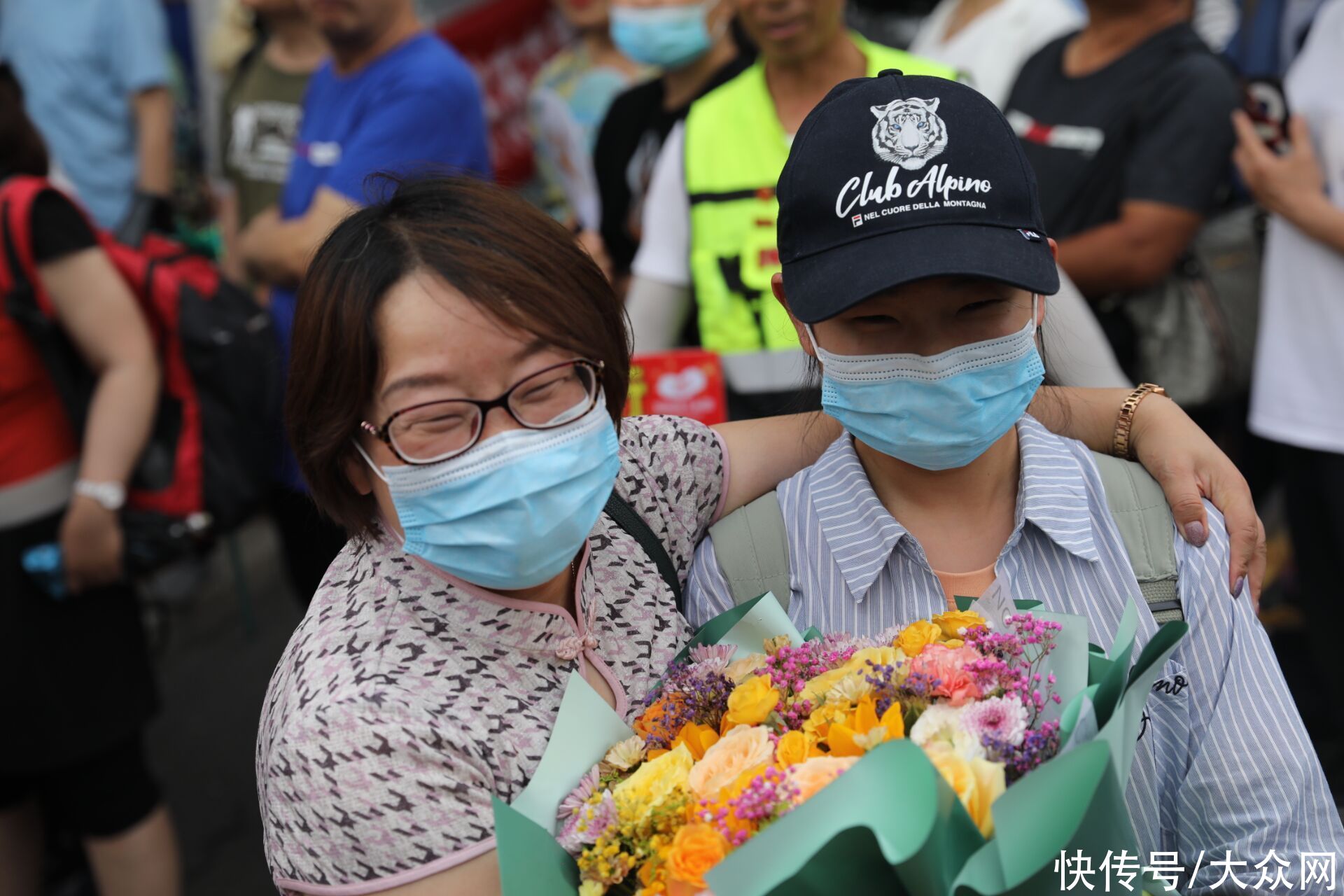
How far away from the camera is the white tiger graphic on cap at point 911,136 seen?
1.78 meters

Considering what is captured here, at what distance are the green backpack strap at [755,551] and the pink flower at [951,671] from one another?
0.53 meters

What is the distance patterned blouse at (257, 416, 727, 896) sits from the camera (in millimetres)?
1514

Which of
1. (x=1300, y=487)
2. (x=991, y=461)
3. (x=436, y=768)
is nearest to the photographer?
(x=436, y=768)

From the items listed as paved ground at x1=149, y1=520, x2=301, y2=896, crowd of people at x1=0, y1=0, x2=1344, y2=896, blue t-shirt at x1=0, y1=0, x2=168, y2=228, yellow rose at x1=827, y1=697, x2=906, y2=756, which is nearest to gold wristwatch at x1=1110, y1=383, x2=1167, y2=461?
crowd of people at x1=0, y1=0, x2=1344, y2=896

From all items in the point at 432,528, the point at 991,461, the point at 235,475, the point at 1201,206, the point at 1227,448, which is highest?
the point at 432,528

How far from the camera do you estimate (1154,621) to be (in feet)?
5.87

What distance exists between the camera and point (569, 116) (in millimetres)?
4918

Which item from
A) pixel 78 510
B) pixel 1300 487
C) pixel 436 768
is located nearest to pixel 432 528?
pixel 436 768

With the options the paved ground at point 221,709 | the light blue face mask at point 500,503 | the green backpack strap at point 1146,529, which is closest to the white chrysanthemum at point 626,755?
the light blue face mask at point 500,503

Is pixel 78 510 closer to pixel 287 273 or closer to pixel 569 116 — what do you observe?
pixel 287 273

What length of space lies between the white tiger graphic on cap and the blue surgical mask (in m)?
2.37

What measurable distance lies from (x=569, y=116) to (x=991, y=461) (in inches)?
129

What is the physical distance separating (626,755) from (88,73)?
4917mm

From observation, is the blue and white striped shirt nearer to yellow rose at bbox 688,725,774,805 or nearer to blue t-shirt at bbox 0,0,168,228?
yellow rose at bbox 688,725,774,805
